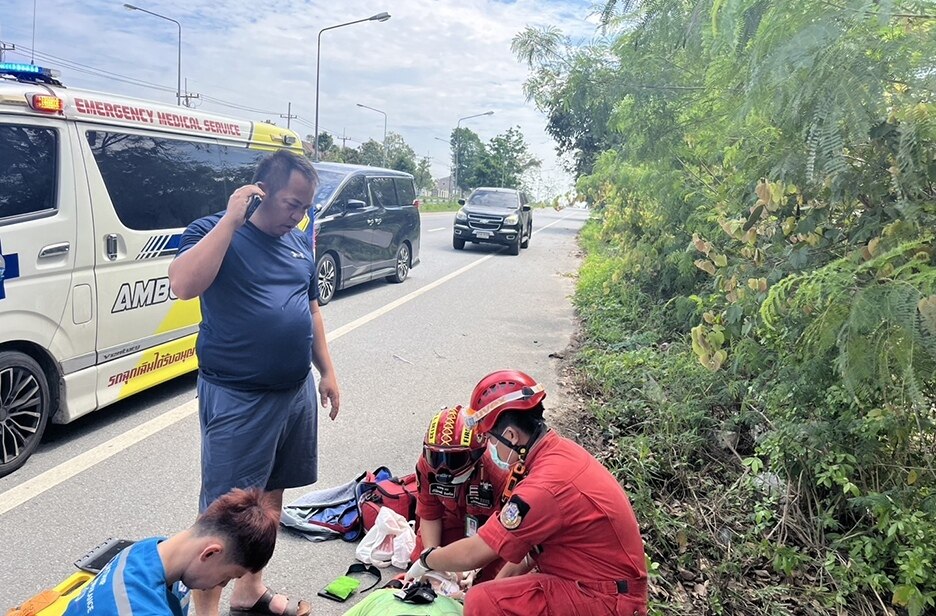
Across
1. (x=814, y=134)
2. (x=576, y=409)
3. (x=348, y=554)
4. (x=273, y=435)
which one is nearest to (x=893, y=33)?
(x=814, y=134)

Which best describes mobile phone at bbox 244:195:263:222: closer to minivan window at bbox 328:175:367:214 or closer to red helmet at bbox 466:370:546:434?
red helmet at bbox 466:370:546:434

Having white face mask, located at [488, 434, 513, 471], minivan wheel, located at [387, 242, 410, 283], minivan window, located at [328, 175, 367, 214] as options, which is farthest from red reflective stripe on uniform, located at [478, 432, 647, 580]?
minivan wheel, located at [387, 242, 410, 283]

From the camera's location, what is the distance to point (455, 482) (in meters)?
2.92

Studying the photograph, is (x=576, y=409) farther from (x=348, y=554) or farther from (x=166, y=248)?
(x=166, y=248)

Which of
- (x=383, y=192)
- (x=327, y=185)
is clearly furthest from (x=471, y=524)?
(x=383, y=192)

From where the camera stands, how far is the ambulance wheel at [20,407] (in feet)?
12.9

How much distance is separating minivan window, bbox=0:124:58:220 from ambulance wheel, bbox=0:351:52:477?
0.86 meters

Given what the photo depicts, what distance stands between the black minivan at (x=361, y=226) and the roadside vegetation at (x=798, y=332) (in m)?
5.03

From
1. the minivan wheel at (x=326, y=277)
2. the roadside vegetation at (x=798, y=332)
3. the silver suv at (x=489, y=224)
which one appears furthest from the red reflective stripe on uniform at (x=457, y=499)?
the silver suv at (x=489, y=224)

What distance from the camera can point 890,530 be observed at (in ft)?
9.16

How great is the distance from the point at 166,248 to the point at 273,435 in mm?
2869

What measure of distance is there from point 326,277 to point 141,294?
4.71 metres

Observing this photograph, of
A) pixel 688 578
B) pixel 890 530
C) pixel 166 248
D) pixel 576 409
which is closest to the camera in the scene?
pixel 890 530

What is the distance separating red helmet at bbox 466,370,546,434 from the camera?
7.73 ft
